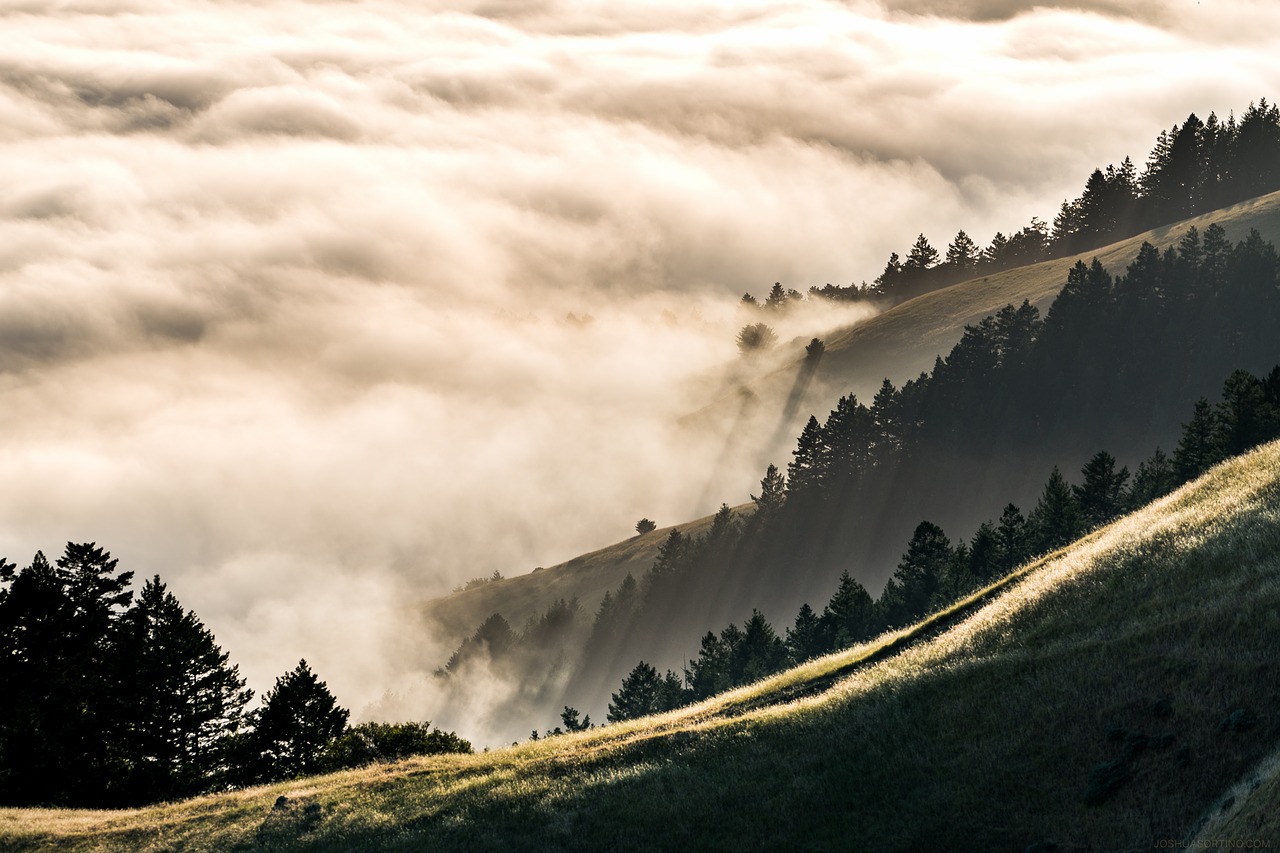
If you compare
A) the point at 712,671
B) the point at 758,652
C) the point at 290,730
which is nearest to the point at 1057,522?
the point at 758,652

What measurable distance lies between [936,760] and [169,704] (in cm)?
5278

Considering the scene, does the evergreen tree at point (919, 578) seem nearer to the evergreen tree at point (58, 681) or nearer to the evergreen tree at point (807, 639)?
the evergreen tree at point (807, 639)

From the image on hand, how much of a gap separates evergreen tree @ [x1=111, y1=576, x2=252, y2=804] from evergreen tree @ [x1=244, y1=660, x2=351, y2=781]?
6.41 feet

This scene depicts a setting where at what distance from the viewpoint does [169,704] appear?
2576 inches

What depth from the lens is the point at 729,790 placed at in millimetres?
32438

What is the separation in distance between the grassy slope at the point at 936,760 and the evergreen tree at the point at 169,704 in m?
21.9

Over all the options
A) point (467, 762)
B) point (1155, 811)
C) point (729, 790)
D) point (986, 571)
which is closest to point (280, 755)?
point (467, 762)

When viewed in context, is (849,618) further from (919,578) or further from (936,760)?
(936,760)

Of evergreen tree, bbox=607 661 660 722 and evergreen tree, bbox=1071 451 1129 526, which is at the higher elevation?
evergreen tree, bbox=1071 451 1129 526

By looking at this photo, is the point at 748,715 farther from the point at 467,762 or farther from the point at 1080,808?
the point at 1080,808

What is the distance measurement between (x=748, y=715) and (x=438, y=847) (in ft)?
49.7

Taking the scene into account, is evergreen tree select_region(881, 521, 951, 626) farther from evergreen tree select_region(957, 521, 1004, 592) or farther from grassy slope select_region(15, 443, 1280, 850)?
grassy slope select_region(15, 443, 1280, 850)

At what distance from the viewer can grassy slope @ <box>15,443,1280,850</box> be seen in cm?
2777

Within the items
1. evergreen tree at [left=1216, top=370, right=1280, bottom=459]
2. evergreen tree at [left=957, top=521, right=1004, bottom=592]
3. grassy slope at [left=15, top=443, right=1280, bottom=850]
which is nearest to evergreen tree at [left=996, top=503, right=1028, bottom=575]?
evergreen tree at [left=957, top=521, right=1004, bottom=592]
